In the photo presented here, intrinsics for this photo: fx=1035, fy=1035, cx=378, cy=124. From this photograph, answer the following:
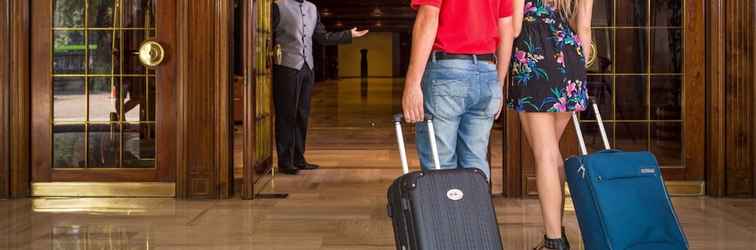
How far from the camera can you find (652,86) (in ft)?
17.6

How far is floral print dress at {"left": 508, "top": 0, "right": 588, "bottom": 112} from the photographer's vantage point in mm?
3291

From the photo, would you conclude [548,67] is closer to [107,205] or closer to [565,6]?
[565,6]

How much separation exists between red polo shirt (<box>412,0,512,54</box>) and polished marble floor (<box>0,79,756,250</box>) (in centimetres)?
117

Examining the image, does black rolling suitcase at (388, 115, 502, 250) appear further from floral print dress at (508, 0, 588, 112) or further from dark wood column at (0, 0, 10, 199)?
dark wood column at (0, 0, 10, 199)

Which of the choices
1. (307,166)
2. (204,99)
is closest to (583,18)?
(204,99)

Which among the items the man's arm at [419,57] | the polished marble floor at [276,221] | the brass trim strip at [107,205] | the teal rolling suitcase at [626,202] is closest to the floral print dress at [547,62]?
the teal rolling suitcase at [626,202]

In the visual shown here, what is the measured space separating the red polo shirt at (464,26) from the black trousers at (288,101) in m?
3.65

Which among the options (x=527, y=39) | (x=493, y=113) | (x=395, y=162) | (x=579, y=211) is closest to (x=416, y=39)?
(x=493, y=113)

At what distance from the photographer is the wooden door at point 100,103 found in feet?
17.6

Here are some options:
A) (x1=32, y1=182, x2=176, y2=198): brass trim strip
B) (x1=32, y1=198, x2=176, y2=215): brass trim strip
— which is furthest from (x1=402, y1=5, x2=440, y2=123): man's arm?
(x1=32, y1=182, x2=176, y2=198): brass trim strip

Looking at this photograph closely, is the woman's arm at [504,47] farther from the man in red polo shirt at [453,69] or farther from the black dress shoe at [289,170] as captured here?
the black dress shoe at [289,170]

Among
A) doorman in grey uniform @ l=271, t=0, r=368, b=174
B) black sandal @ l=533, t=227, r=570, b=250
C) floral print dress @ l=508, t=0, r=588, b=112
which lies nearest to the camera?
floral print dress @ l=508, t=0, r=588, b=112

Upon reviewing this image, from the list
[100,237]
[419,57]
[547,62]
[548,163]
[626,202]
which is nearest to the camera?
[419,57]

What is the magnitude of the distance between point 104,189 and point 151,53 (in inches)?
30.0
